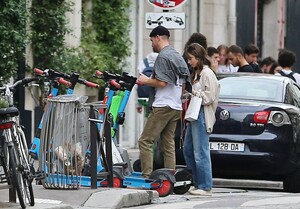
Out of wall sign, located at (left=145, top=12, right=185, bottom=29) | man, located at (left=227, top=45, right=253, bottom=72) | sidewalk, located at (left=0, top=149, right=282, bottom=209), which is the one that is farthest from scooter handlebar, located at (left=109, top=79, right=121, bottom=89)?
man, located at (left=227, top=45, right=253, bottom=72)

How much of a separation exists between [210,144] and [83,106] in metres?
3.25

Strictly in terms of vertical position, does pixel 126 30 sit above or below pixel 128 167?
above

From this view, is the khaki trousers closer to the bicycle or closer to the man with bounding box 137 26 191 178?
the man with bounding box 137 26 191 178

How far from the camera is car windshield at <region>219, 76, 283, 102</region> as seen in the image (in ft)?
54.4

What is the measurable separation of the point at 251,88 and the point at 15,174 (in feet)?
18.2

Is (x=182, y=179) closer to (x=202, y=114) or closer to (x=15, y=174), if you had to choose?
(x=202, y=114)

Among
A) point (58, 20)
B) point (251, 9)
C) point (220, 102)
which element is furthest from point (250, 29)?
point (220, 102)

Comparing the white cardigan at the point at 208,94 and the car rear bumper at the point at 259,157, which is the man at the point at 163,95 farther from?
the car rear bumper at the point at 259,157

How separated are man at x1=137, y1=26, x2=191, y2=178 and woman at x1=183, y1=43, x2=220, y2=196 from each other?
190 mm

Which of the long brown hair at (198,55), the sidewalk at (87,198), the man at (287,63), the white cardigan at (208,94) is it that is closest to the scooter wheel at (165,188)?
the sidewalk at (87,198)

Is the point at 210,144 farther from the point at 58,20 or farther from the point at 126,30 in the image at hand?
the point at 126,30

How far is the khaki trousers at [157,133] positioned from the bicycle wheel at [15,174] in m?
3.19

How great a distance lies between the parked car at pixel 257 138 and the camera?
631 inches

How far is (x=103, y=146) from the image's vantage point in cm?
1402
